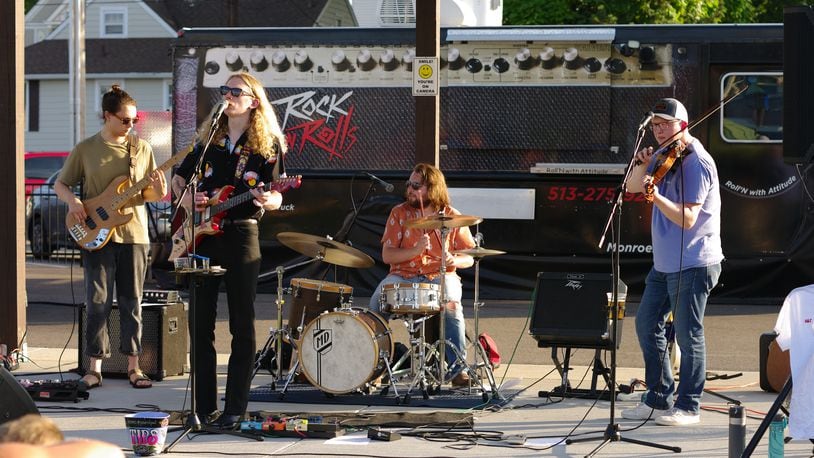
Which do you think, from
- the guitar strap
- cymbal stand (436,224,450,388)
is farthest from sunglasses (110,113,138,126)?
cymbal stand (436,224,450,388)

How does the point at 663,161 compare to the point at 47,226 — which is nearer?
the point at 663,161

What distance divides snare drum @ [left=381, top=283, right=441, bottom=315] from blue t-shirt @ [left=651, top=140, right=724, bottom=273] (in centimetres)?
166

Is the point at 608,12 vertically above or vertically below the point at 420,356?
above

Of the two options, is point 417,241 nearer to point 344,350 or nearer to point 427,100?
point 344,350

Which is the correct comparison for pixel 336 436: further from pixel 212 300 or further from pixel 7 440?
pixel 7 440

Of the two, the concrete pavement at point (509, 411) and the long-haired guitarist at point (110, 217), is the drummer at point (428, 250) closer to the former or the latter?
the concrete pavement at point (509, 411)

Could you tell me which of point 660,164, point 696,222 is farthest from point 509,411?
point 660,164

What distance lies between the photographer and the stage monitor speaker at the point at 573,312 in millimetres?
8438

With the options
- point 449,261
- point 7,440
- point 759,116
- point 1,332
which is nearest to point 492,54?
point 759,116

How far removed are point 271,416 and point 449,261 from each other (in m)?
2.03

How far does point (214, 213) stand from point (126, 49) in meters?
35.8

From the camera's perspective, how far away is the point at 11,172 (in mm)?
9703

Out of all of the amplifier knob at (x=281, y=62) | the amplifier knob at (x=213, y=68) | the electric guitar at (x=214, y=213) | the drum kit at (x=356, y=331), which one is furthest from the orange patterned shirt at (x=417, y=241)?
the amplifier knob at (x=213, y=68)

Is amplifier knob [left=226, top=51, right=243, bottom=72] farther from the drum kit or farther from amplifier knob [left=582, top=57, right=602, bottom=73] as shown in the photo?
the drum kit
